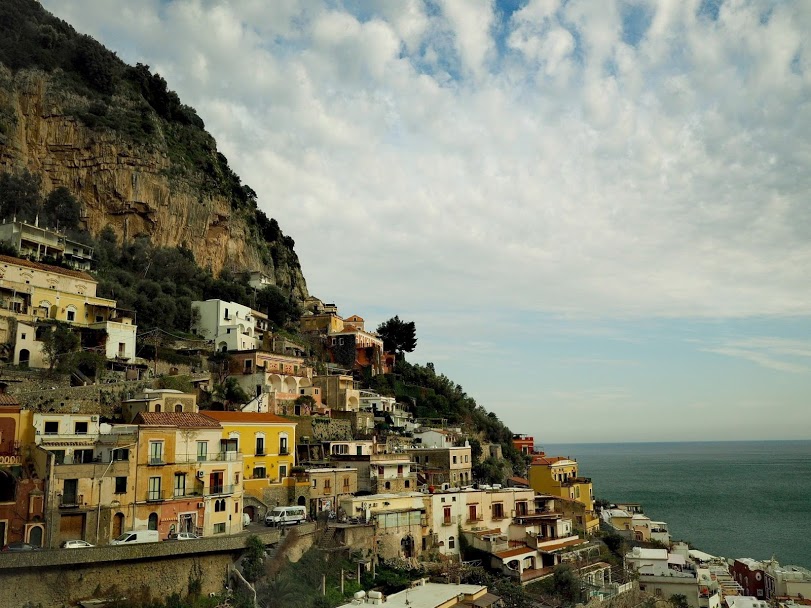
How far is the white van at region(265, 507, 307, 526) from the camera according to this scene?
3095 centimetres

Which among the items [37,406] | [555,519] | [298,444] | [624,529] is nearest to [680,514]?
[624,529]

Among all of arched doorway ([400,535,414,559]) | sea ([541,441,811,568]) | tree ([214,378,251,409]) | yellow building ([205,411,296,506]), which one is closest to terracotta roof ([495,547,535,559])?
arched doorway ([400,535,414,559])

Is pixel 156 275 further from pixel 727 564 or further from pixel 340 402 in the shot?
pixel 727 564

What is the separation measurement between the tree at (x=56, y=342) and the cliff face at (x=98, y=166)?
2586 centimetres

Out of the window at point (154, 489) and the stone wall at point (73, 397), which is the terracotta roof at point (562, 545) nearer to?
the window at point (154, 489)

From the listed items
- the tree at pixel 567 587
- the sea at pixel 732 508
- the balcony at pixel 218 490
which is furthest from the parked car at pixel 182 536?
the sea at pixel 732 508

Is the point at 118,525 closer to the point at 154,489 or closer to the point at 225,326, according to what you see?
the point at 154,489

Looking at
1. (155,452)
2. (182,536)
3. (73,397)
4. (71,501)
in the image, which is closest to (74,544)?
(71,501)

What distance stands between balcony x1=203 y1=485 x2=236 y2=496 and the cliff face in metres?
38.6

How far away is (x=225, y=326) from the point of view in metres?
53.1

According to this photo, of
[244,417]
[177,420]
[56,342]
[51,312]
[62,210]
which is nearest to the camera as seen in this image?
[177,420]

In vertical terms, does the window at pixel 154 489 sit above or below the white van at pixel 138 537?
above

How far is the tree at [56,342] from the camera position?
36519 millimetres

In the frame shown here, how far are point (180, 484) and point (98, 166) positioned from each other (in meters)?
42.5
